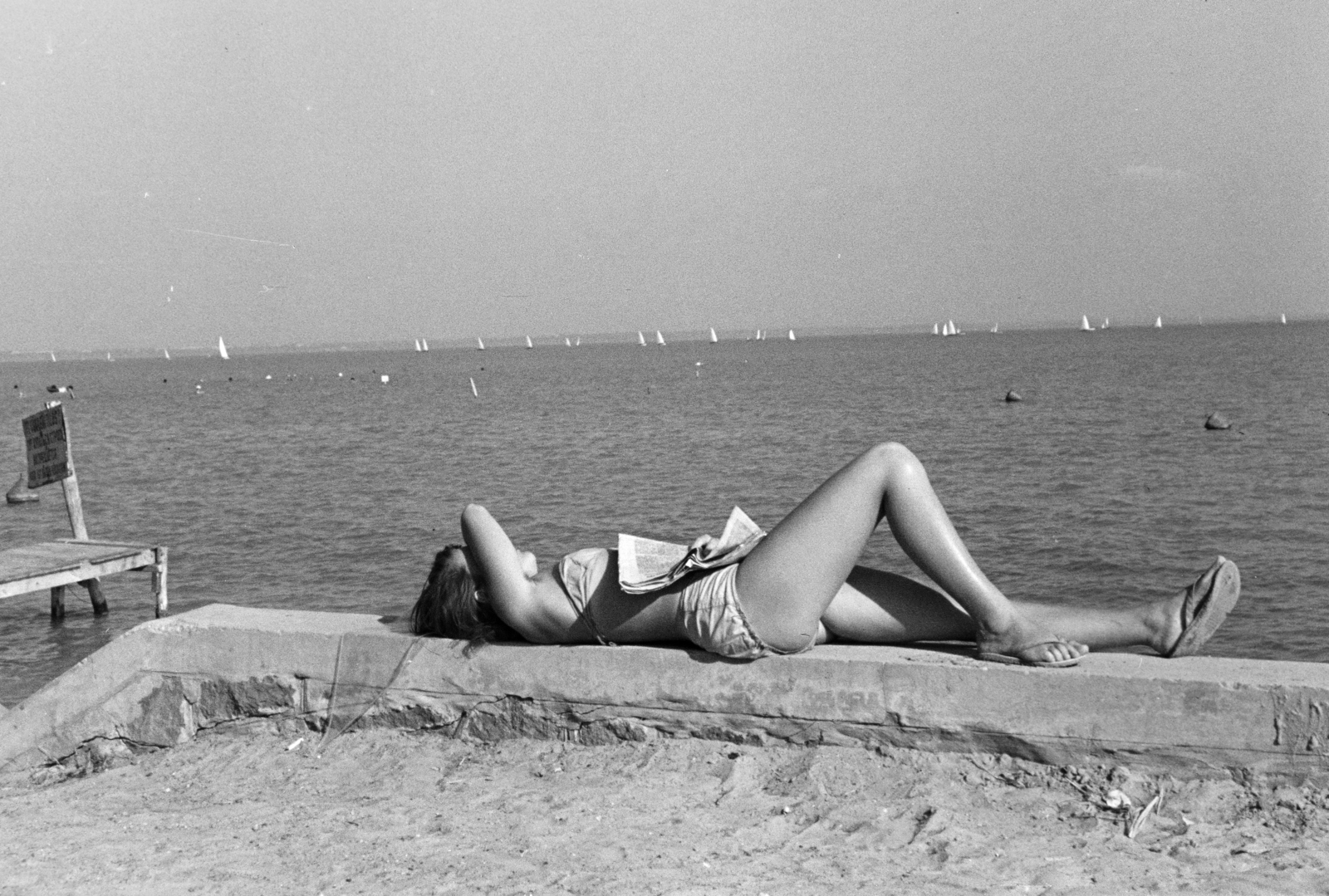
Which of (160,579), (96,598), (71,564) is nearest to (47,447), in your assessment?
(96,598)

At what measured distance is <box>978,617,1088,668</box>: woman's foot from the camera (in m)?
3.75

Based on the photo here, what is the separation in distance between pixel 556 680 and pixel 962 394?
4988 centimetres

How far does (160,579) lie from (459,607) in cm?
818

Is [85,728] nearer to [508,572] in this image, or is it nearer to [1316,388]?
[508,572]

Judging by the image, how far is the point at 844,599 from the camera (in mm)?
4090

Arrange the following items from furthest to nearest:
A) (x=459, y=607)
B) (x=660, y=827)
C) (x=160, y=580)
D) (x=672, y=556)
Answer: (x=160, y=580) → (x=459, y=607) → (x=672, y=556) → (x=660, y=827)

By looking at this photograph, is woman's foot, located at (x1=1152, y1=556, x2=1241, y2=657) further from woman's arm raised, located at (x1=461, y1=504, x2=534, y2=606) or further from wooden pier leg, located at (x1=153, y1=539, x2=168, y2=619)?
wooden pier leg, located at (x1=153, y1=539, x2=168, y2=619)

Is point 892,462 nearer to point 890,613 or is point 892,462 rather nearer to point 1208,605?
point 890,613

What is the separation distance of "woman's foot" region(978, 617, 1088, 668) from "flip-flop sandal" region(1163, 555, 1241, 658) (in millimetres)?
326

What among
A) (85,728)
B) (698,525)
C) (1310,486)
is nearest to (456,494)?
(698,525)

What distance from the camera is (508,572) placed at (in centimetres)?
420

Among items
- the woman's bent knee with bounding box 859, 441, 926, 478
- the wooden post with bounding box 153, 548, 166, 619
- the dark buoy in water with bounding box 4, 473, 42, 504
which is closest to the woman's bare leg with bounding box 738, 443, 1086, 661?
the woman's bent knee with bounding box 859, 441, 926, 478

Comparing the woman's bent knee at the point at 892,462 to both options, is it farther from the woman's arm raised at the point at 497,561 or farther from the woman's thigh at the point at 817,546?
the woman's arm raised at the point at 497,561

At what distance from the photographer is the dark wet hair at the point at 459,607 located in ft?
14.4
